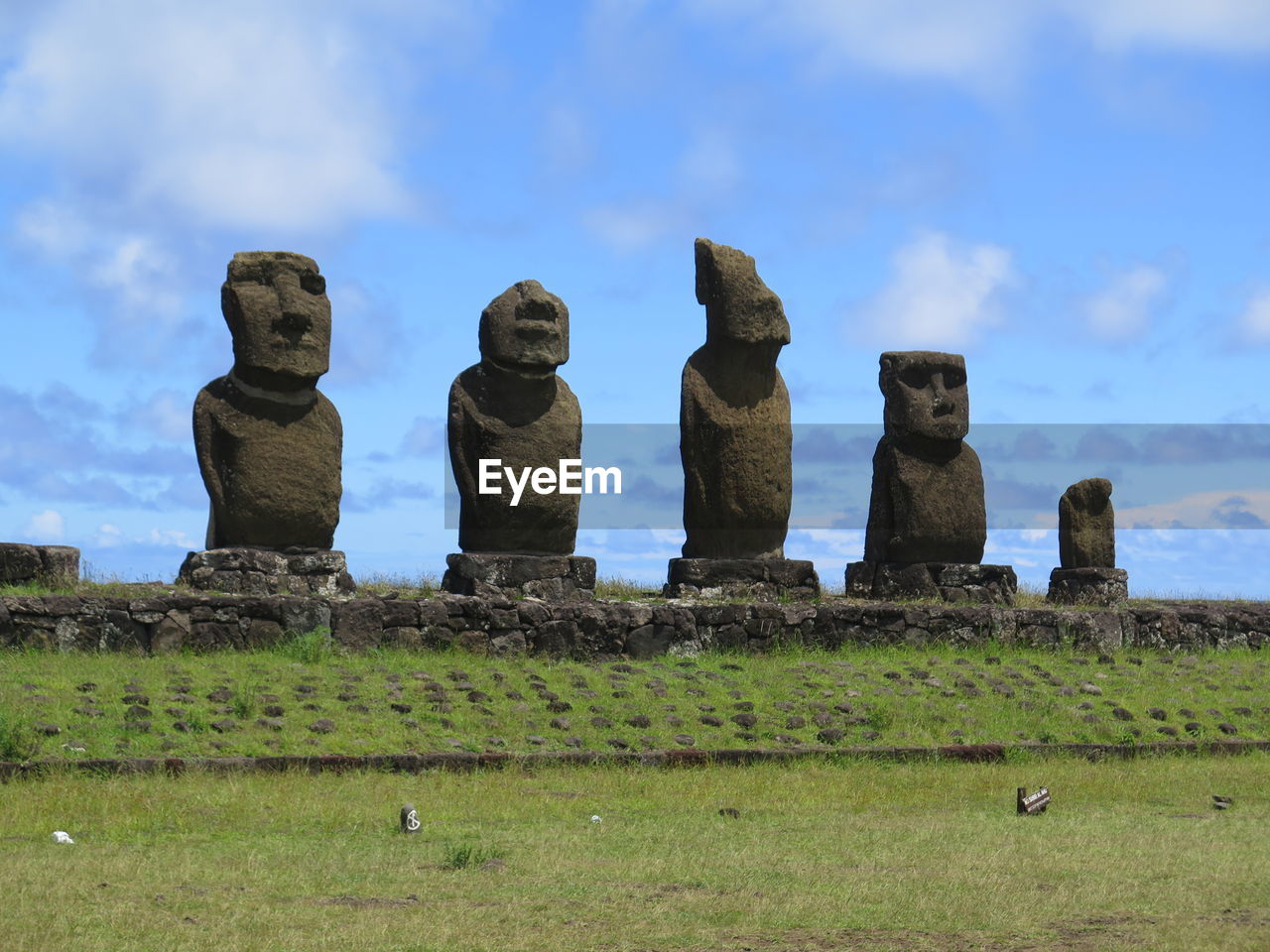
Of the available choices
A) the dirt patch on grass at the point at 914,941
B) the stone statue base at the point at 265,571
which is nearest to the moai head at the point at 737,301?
the stone statue base at the point at 265,571

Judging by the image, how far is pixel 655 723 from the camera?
1497 centimetres

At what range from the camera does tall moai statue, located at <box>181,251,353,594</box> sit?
1902 cm

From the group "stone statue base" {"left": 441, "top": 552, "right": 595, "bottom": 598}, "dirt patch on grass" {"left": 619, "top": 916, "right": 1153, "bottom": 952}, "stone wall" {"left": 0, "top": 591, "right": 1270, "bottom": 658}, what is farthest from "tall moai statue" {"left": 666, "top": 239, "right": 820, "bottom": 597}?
"dirt patch on grass" {"left": 619, "top": 916, "right": 1153, "bottom": 952}

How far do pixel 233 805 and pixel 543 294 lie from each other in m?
9.32

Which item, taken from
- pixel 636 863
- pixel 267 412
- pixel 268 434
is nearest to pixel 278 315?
pixel 267 412

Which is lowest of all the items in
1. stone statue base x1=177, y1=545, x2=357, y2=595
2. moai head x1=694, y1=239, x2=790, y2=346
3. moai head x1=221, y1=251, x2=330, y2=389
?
stone statue base x1=177, y1=545, x2=357, y2=595

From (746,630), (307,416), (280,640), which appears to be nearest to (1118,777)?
(746,630)

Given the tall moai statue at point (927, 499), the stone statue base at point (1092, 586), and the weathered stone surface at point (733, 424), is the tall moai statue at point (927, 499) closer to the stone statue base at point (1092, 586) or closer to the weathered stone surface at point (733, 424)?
the weathered stone surface at point (733, 424)

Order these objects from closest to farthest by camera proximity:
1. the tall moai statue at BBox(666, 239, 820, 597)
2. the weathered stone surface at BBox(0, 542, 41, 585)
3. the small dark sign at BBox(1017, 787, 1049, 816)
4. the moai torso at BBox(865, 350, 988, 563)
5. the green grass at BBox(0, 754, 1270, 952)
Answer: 1. the green grass at BBox(0, 754, 1270, 952)
2. the small dark sign at BBox(1017, 787, 1049, 816)
3. the weathered stone surface at BBox(0, 542, 41, 585)
4. the tall moai statue at BBox(666, 239, 820, 597)
5. the moai torso at BBox(865, 350, 988, 563)

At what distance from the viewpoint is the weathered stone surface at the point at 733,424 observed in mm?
20766

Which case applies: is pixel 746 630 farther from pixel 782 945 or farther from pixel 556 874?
pixel 782 945

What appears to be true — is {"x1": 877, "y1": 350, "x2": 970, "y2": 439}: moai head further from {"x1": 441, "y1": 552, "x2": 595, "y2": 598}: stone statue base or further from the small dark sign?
the small dark sign

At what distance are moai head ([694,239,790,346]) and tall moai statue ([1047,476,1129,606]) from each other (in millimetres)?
6405

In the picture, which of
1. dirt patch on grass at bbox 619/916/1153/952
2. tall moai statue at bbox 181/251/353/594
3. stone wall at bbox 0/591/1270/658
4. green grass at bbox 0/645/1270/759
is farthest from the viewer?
tall moai statue at bbox 181/251/353/594
